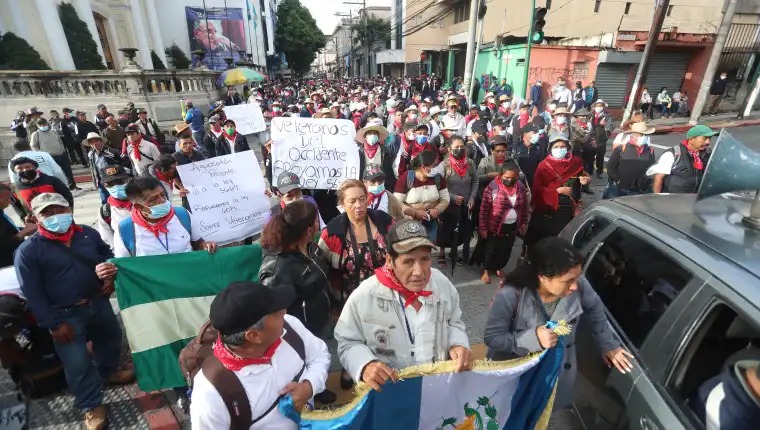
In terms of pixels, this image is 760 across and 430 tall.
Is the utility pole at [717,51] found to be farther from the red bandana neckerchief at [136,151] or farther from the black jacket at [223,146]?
the red bandana neckerchief at [136,151]

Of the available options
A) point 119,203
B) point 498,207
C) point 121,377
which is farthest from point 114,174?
point 498,207

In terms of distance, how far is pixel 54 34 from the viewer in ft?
69.1

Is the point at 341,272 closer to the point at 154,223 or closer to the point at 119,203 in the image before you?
the point at 154,223

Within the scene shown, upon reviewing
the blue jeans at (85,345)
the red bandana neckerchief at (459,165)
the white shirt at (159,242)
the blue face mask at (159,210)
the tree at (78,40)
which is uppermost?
the tree at (78,40)

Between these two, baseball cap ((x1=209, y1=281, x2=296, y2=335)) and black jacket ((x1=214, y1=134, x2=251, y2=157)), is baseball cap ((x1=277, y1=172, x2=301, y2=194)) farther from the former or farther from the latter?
black jacket ((x1=214, y1=134, x2=251, y2=157))

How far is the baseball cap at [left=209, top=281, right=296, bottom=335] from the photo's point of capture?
5.06ft

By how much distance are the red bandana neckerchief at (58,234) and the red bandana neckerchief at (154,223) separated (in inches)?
16.2

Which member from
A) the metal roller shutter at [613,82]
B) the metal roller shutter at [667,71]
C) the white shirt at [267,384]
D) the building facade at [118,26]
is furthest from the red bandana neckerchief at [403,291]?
the building facade at [118,26]

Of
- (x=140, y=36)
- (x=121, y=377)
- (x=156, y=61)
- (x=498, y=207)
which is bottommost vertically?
(x=121, y=377)

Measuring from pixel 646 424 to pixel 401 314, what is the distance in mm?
1284

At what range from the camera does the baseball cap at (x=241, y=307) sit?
60.7 inches

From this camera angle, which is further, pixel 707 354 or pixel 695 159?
pixel 695 159

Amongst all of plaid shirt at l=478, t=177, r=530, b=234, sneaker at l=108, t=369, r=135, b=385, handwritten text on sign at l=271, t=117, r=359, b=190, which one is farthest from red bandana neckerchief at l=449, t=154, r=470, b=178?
sneaker at l=108, t=369, r=135, b=385

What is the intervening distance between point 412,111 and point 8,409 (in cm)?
904
